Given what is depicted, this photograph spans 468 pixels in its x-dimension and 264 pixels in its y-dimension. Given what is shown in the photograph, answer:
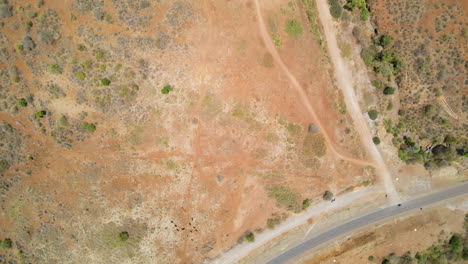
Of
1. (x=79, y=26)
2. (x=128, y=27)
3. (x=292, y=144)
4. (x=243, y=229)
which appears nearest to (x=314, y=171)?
(x=292, y=144)

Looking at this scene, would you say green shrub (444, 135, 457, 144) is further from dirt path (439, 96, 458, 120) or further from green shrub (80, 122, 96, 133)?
green shrub (80, 122, 96, 133)

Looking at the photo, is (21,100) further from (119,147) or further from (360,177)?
(360,177)

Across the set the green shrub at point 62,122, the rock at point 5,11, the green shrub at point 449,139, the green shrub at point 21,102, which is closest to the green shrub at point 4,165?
the green shrub at point 21,102

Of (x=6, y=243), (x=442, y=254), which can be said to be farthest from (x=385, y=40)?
(x=6, y=243)

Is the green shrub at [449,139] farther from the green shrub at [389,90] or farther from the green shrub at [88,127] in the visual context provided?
the green shrub at [88,127]

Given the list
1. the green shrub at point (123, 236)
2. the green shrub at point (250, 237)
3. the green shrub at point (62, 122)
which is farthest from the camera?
the green shrub at point (250, 237)
